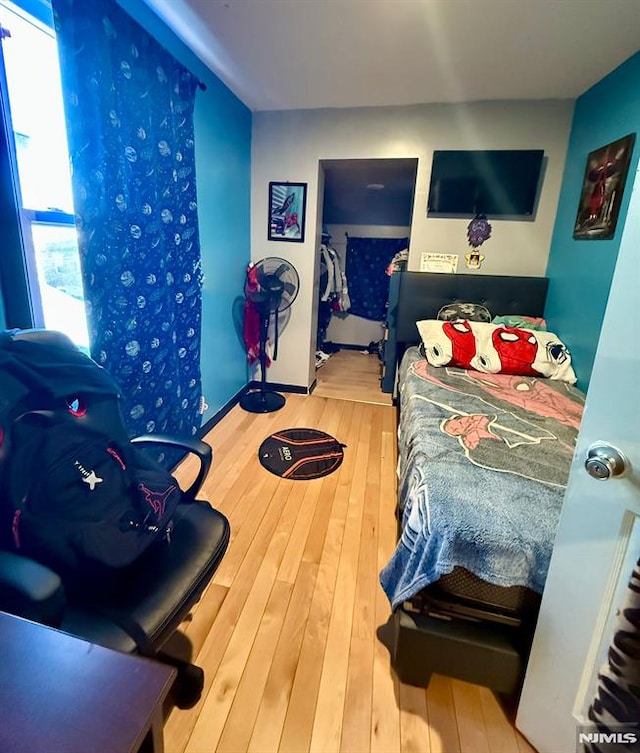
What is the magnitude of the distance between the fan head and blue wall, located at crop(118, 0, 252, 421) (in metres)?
0.20

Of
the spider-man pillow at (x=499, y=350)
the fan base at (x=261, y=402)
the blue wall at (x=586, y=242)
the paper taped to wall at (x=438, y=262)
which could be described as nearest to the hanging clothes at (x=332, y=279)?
the paper taped to wall at (x=438, y=262)

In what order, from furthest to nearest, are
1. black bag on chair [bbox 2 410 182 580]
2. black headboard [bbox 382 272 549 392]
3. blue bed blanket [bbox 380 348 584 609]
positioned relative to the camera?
black headboard [bbox 382 272 549 392] → blue bed blanket [bbox 380 348 584 609] → black bag on chair [bbox 2 410 182 580]

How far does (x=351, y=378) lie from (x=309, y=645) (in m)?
3.00

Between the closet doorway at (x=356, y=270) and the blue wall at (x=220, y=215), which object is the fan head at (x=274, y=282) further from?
the closet doorway at (x=356, y=270)

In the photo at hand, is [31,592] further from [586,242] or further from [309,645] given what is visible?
[586,242]

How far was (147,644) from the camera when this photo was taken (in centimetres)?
91

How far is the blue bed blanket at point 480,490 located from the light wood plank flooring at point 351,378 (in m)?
1.70

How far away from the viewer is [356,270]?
5137 millimetres

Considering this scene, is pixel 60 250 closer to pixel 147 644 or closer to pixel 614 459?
pixel 147 644

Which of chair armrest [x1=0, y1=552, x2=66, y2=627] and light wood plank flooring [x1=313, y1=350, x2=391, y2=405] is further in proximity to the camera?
light wood plank flooring [x1=313, y1=350, x2=391, y2=405]

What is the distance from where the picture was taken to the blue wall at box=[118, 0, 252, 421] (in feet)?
7.79

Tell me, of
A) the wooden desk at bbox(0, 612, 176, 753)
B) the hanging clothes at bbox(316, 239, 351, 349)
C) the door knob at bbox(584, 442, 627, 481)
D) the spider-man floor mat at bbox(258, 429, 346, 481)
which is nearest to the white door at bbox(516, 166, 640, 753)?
the door knob at bbox(584, 442, 627, 481)

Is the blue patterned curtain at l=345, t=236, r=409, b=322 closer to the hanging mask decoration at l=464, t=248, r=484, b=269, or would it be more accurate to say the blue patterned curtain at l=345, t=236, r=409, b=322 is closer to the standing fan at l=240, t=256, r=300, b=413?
the hanging mask decoration at l=464, t=248, r=484, b=269

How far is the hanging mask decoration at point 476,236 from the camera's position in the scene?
9.61 ft
